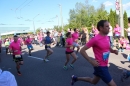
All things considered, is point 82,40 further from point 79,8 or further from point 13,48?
point 79,8

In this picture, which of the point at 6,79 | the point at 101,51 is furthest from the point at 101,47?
the point at 6,79

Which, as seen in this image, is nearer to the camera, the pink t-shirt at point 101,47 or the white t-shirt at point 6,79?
the white t-shirt at point 6,79

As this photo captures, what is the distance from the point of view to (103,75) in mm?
4020

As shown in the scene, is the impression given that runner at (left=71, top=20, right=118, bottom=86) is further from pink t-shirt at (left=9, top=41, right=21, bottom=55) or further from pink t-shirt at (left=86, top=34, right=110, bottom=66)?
pink t-shirt at (left=9, top=41, right=21, bottom=55)

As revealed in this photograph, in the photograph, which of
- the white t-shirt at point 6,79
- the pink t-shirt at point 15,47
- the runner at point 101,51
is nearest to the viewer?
the white t-shirt at point 6,79

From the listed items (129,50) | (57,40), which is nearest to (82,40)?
(57,40)

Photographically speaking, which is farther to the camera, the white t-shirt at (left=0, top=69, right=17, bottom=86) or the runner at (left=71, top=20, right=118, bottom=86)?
the runner at (left=71, top=20, right=118, bottom=86)

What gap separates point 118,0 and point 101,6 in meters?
44.9

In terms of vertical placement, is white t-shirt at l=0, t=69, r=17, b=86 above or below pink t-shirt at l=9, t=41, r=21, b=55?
above

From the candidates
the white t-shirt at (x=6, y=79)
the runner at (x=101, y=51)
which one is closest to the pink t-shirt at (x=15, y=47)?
the runner at (x=101, y=51)

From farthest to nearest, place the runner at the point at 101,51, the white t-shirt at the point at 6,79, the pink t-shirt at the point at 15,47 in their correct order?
the pink t-shirt at the point at 15,47 → the runner at the point at 101,51 → the white t-shirt at the point at 6,79

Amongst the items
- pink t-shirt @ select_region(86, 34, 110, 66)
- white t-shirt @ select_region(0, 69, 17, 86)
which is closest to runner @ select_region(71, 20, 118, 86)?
pink t-shirt @ select_region(86, 34, 110, 66)

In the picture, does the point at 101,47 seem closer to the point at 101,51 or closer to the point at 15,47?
the point at 101,51

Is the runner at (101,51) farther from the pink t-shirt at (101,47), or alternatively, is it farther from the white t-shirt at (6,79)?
the white t-shirt at (6,79)
